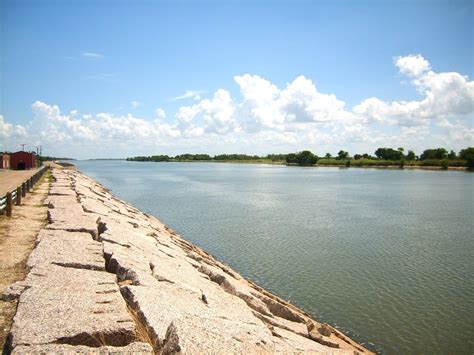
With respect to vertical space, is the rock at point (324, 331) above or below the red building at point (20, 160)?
below

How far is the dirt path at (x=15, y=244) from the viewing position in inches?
226

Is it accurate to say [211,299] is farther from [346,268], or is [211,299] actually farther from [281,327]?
[346,268]

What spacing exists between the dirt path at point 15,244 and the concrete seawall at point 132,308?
12.4 inches

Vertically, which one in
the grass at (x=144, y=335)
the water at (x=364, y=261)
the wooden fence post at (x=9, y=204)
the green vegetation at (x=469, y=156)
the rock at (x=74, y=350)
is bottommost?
the water at (x=364, y=261)

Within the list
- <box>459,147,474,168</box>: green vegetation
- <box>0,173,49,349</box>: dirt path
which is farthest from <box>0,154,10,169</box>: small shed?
<box>459,147,474,168</box>: green vegetation

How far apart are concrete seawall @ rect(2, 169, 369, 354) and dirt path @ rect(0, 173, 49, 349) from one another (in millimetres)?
315

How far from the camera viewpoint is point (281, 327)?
27.2 feet

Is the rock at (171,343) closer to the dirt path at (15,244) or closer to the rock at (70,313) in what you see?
the rock at (70,313)

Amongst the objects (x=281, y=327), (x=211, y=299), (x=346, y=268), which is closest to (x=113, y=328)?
(x=211, y=299)

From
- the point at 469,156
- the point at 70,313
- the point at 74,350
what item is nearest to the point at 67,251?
the point at 70,313

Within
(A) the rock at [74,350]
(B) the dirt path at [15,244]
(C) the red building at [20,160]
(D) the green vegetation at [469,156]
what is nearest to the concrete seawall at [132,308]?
(A) the rock at [74,350]

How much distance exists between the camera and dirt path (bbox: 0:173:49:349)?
574cm

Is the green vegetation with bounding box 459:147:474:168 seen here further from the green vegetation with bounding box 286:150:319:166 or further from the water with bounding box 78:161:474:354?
the water with bounding box 78:161:474:354

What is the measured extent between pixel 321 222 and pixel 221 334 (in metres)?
22.2
